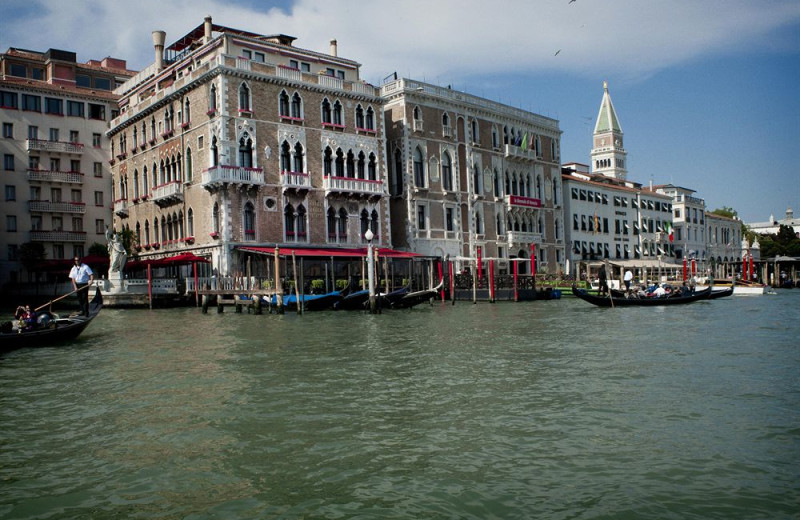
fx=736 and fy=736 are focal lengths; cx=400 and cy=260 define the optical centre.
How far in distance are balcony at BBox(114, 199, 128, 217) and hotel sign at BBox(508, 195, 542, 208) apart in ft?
68.4

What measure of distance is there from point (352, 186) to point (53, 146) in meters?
16.7

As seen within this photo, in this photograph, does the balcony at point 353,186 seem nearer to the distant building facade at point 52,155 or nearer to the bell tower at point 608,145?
the distant building facade at point 52,155

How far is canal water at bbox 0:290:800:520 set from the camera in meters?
5.17

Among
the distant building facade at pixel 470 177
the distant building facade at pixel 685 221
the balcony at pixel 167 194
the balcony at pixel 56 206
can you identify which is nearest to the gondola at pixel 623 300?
the distant building facade at pixel 470 177

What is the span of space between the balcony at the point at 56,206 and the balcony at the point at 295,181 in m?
14.2

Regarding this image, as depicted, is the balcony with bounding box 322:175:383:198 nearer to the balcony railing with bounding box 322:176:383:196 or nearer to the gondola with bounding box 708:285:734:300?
the balcony railing with bounding box 322:176:383:196

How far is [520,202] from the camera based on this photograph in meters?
43.0

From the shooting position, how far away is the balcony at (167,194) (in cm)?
3189

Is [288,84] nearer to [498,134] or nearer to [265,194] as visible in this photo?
[265,194]

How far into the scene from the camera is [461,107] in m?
39.6

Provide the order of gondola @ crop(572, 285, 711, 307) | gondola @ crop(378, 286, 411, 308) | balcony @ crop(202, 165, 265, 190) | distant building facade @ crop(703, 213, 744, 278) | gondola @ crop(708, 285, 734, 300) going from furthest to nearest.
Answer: distant building facade @ crop(703, 213, 744, 278) < gondola @ crop(708, 285, 734, 300) < balcony @ crop(202, 165, 265, 190) < gondola @ crop(378, 286, 411, 308) < gondola @ crop(572, 285, 711, 307)

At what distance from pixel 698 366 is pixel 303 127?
966 inches

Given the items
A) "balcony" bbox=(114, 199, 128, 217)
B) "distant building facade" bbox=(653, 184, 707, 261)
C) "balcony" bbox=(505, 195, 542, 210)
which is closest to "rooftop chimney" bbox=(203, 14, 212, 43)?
"balcony" bbox=(114, 199, 128, 217)

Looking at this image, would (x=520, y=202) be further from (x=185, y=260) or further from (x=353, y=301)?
(x=185, y=260)
